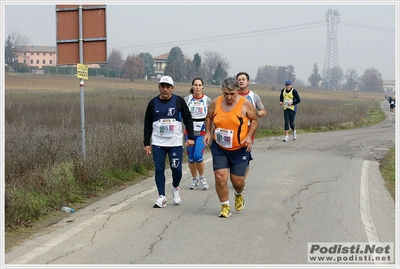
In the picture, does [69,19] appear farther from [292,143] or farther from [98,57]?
[292,143]

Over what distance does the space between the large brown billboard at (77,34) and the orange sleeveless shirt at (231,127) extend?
408 cm

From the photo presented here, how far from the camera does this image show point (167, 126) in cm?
884

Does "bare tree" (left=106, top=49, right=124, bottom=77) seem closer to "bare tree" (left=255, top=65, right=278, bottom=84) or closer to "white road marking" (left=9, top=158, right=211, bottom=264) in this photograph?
"bare tree" (left=255, top=65, right=278, bottom=84)

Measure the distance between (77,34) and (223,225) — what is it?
5468mm

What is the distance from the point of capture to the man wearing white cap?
884 cm

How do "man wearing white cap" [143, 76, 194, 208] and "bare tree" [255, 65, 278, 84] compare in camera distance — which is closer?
"man wearing white cap" [143, 76, 194, 208]

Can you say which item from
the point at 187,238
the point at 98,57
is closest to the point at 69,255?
the point at 187,238

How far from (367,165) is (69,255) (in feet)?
32.6

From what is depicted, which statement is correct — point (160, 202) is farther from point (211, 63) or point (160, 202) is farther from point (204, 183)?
point (211, 63)

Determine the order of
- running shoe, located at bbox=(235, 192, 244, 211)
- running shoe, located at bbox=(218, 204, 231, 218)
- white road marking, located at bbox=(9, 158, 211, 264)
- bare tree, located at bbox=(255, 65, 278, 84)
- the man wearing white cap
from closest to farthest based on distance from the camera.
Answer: white road marking, located at bbox=(9, 158, 211, 264), running shoe, located at bbox=(218, 204, 231, 218), running shoe, located at bbox=(235, 192, 244, 211), the man wearing white cap, bare tree, located at bbox=(255, 65, 278, 84)

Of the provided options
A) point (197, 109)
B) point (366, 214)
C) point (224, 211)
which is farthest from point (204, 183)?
point (366, 214)

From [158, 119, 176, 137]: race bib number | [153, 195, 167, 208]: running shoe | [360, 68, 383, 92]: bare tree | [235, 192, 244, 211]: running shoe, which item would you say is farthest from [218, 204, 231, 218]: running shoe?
[360, 68, 383, 92]: bare tree
